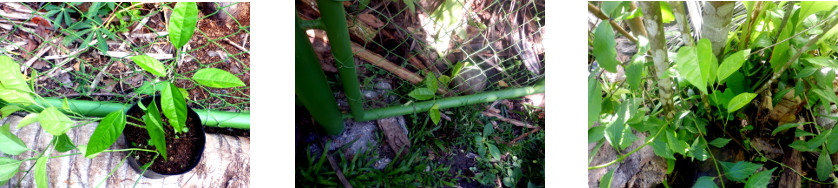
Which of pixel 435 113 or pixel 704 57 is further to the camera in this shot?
pixel 435 113

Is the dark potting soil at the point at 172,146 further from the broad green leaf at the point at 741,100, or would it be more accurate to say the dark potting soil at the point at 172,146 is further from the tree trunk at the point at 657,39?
the broad green leaf at the point at 741,100

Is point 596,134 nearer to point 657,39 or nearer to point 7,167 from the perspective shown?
point 657,39

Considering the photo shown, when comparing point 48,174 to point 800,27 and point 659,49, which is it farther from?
point 800,27

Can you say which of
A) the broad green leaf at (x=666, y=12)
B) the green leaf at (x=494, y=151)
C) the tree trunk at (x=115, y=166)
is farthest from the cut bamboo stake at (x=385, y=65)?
the broad green leaf at (x=666, y=12)

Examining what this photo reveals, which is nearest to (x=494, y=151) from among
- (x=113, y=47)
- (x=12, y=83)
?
(x=113, y=47)

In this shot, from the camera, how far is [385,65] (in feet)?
3.44

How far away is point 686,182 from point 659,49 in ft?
1.40

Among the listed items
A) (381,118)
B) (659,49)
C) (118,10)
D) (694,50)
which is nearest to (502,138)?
(381,118)

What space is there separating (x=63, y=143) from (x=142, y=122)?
0.41ft

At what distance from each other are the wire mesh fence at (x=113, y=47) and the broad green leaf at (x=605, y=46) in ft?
1.96

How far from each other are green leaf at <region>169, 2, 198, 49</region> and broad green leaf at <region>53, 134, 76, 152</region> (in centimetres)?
33

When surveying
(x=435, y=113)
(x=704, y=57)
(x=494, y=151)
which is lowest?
(x=494, y=151)

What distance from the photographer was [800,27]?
720mm

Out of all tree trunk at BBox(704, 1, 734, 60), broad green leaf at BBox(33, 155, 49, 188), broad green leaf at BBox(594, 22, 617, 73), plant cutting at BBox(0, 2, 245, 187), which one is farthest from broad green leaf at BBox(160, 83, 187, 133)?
tree trunk at BBox(704, 1, 734, 60)
